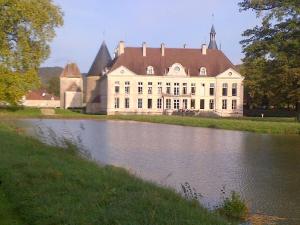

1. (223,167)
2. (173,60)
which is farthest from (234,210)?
(173,60)

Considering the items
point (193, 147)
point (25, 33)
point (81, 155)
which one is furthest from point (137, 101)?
point (81, 155)

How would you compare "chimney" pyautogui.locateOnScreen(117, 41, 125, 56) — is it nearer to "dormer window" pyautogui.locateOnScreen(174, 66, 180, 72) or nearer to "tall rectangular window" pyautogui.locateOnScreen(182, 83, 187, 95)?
"dormer window" pyautogui.locateOnScreen(174, 66, 180, 72)

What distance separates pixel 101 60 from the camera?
79812mm

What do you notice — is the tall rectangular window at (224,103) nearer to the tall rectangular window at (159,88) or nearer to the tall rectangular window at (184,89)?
the tall rectangular window at (184,89)

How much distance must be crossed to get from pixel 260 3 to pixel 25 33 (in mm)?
14968

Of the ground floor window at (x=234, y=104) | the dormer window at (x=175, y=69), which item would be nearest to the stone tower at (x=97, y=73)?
the dormer window at (x=175, y=69)

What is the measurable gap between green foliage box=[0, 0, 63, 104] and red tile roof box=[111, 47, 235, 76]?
3585 centimetres

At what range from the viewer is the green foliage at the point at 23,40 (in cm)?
3120

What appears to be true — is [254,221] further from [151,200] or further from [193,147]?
[193,147]

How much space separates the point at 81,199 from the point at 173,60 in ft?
218

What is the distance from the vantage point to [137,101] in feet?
234

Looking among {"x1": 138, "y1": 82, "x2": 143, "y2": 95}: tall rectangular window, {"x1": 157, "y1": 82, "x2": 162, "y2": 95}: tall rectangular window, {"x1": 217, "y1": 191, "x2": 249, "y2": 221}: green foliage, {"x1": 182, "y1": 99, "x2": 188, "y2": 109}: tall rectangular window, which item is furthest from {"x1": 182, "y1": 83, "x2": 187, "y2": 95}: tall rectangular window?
{"x1": 217, "y1": 191, "x2": 249, "y2": 221}: green foliage

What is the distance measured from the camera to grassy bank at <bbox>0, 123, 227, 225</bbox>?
19.4 feet

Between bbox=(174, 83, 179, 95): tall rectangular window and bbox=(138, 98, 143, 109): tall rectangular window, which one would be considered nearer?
bbox=(138, 98, 143, 109): tall rectangular window
